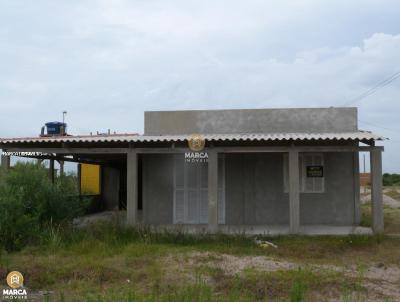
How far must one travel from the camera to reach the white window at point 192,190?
12.8 metres

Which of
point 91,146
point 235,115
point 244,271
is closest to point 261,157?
point 235,115

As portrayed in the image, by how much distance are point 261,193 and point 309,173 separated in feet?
4.62

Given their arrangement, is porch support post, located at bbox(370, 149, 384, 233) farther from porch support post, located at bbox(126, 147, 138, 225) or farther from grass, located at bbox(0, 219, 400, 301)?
porch support post, located at bbox(126, 147, 138, 225)

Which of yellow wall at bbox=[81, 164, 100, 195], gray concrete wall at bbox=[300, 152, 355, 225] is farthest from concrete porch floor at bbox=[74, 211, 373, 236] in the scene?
yellow wall at bbox=[81, 164, 100, 195]

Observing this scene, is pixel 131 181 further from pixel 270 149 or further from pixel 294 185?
pixel 294 185

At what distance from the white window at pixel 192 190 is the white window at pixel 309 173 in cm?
210

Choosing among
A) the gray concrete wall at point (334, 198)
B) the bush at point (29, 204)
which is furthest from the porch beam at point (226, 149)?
the gray concrete wall at point (334, 198)

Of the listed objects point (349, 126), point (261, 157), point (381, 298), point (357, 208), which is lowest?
point (381, 298)

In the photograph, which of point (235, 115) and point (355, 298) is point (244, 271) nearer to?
point (355, 298)

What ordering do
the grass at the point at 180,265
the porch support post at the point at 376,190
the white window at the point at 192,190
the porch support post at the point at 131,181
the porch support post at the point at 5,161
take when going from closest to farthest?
1. the grass at the point at 180,265
2. the porch support post at the point at 376,190
3. the porch support post at the point at 131,181
4. the porch support post at the point at 5,161
5. the white window at the point at 192,190

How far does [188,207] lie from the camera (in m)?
12.9

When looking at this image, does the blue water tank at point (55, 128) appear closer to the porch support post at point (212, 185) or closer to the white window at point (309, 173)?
the porch support post at point (212, 185)

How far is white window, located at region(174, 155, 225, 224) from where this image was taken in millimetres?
12789

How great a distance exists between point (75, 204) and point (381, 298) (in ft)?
24.7
